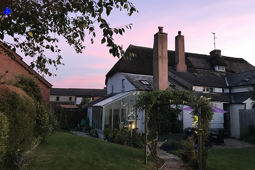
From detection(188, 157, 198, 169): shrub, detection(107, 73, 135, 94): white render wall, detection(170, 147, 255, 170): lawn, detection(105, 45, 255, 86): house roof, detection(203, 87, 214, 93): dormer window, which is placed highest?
detection(105, 45, 255, 86): house roof

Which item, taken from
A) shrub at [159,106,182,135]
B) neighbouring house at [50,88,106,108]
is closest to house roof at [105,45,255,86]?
shrub at [159,106,182,135]

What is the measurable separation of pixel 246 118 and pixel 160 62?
845 cm

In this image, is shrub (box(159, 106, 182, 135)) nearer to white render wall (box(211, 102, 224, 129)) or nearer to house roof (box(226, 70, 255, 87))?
white render wall (box(211, 102, 224, 129))

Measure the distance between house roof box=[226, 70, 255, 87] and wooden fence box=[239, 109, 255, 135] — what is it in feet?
10.8

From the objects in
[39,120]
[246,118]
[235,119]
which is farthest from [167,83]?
[39,120]

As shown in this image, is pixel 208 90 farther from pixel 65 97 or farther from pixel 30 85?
pixel 65 97

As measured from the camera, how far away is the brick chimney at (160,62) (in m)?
16.7

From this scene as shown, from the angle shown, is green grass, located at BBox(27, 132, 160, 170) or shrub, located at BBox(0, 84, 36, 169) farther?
green grass, located at BBox(27, 132, 160, 170)

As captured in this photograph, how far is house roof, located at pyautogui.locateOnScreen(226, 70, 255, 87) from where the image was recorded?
60.3ft

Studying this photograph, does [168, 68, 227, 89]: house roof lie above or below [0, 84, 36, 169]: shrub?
above

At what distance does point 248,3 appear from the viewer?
8.24 m

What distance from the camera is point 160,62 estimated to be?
16969 mm

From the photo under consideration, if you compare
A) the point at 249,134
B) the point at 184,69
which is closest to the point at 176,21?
the point at 249,134

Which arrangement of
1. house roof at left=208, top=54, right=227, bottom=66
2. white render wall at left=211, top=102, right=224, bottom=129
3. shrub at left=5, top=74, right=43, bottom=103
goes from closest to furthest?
shrub at left=5, top=74, right=43, bottom=103 → white render wall at left=211, top=102, right=224, bottom=129 → house roof at left=208, top=54, right=227, bottom=66
